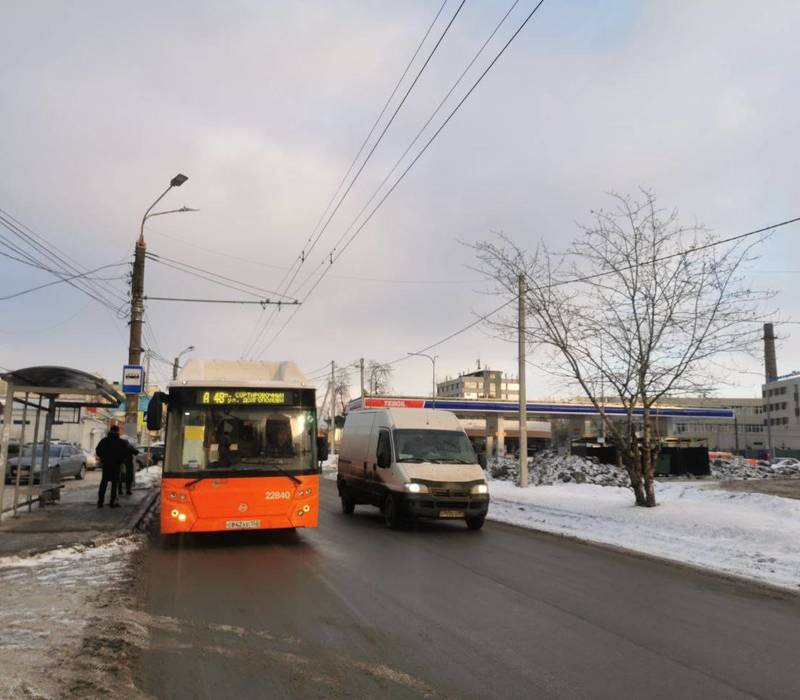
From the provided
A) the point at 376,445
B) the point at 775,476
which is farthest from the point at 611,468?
the point at 376,445

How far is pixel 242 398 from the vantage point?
10.9 m

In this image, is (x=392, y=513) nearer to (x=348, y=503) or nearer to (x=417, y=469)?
(x=417, y=469)

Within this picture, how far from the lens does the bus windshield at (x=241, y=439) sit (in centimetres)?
1049

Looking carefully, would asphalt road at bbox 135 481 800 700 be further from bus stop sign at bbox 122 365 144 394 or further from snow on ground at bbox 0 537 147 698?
bus stop sign at bbox 122 365 144 394

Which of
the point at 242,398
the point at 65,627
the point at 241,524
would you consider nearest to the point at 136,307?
the point at 242,398

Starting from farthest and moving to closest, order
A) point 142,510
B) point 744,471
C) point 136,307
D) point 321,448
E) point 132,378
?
point 744,471
point 136,307
point 132,378
point 142,510
point 321,448

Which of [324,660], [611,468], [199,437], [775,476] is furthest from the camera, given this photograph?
[775,476]

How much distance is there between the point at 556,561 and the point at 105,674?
7073 millimetres

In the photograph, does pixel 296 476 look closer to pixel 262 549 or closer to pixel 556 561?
pixel 262 549

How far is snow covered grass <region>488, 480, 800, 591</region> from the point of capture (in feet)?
33.6

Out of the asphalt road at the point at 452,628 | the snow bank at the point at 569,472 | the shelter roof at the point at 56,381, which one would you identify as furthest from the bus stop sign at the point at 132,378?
the snow bank at the point at 569,472

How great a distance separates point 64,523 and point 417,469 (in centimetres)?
650

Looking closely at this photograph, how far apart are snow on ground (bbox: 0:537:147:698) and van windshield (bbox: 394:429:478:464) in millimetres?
6112

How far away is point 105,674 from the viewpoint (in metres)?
4.67
